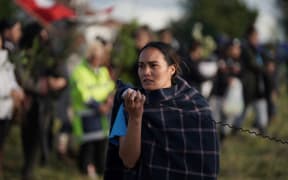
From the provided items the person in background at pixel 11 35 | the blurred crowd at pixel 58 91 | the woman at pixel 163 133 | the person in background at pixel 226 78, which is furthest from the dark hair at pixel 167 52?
the person in background at pixel 226 78

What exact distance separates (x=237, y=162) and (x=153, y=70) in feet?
18.8

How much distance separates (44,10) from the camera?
32.7 ft

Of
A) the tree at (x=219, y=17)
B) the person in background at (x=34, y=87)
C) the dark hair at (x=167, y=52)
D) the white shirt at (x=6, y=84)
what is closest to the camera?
the dark hair at (x=167, y=52)

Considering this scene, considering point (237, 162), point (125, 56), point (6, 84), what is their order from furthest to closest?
point (125, 56) < point (237, 162) < point (6, 84)

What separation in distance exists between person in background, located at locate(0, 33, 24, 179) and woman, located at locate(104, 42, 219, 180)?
2945mm

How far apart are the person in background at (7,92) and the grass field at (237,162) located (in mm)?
1073

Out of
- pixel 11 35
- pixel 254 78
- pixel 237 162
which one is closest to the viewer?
pixel 11 35

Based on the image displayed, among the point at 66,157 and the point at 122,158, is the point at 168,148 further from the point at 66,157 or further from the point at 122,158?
the point at 66,157

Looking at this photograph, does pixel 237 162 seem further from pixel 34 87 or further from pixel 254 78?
pixel 34 87

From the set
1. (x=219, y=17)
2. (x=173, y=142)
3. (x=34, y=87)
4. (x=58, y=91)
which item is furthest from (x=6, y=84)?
(x=219, y=17)

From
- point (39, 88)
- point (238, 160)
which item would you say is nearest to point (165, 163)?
point (39, 88)

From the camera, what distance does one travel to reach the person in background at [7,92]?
6676 millimetres

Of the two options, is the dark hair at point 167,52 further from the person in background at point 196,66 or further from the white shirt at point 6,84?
the person in background at point 196,66

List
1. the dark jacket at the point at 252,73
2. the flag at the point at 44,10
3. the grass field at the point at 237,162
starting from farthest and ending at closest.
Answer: the dark jacket at the point at 252,73 < the flag at the point at 44,10 < the grass field at the point at 237,162
